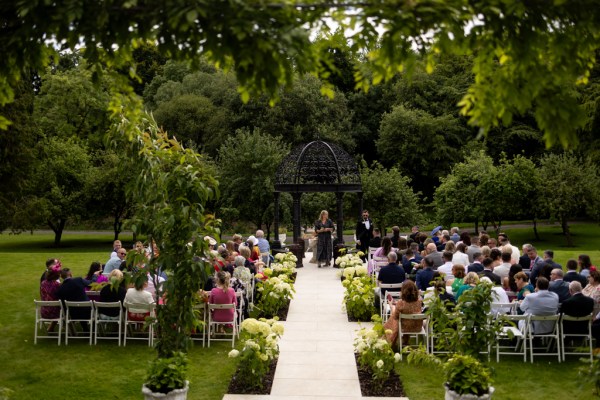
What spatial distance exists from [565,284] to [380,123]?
36.1m

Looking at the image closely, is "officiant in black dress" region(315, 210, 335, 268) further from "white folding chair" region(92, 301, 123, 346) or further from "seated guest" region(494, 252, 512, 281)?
"white folding chair" region(92, 301, 123, 346)

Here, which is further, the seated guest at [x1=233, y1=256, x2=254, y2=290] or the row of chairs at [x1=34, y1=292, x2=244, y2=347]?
the seated guest at [x1=233, y1=256, x2=254, y2=290]

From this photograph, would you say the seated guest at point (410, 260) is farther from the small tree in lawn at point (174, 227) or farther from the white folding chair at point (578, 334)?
the small tree in lawn at point (174, 227)

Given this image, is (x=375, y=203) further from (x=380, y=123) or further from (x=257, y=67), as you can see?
(x=257, y=67)

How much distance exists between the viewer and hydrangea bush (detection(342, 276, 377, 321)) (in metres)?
13.4

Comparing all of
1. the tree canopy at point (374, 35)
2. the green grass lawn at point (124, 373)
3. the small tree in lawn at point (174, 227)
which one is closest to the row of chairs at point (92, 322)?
the green grass lawn at point (124, 373)

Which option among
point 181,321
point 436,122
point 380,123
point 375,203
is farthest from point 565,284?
point 380,123

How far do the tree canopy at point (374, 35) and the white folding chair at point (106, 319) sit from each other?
7.31m

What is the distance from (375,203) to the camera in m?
30.7

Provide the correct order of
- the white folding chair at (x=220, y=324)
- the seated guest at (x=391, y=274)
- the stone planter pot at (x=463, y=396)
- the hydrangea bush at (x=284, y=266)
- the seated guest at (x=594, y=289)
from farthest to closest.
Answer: the hydrangea bush at (x=284, y=266) < the seated guest at (x=391, y=274) < the white folding chair at (x=220, y=324) < the seated guest at (x=594, y=289) < the stone planter pot at (x=463, y=396)

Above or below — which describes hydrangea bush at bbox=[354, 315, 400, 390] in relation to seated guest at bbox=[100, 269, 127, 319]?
below

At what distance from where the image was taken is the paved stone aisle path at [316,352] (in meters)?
9.08

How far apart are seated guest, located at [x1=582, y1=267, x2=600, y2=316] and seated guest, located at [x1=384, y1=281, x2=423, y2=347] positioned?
2915 mm

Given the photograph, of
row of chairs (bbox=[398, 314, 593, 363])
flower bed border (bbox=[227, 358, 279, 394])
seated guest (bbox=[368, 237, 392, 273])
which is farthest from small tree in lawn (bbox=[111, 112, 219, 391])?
seated guest (bbox=[368, 237, 392, 273])
